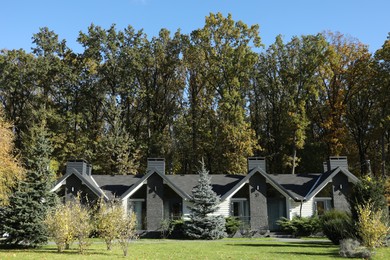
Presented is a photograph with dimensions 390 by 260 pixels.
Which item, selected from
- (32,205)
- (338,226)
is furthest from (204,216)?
(32,205)

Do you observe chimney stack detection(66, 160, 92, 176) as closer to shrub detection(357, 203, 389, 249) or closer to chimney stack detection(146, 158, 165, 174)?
chimney stack detection(146, 158, 165, 174)

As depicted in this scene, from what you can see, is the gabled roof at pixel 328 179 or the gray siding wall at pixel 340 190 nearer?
the gabled roof at pixel 328 179

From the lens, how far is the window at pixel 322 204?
31.6 m

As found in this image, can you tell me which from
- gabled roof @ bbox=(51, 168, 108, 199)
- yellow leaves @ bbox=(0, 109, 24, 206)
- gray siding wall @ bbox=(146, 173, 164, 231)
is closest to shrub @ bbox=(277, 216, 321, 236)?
gray siding wall @ bbox=(146, 173, 164, 231)

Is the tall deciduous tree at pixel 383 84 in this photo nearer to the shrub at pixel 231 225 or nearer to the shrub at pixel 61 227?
the shrub at pixel 231 225

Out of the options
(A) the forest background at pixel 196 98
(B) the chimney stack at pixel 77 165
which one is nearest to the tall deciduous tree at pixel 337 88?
(A) the forest background at pixel 196 98

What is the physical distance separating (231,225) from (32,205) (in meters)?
13.8

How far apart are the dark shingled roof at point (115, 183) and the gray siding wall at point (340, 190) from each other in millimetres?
15191

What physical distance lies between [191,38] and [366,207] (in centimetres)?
2936

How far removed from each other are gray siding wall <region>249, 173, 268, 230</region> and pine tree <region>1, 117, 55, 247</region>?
48.3 ft

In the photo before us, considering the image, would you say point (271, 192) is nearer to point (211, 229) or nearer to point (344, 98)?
point (211, 229)

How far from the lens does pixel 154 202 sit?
99.3 ft

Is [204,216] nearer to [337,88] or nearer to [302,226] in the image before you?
[302,226]

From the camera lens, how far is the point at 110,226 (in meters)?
16.9
